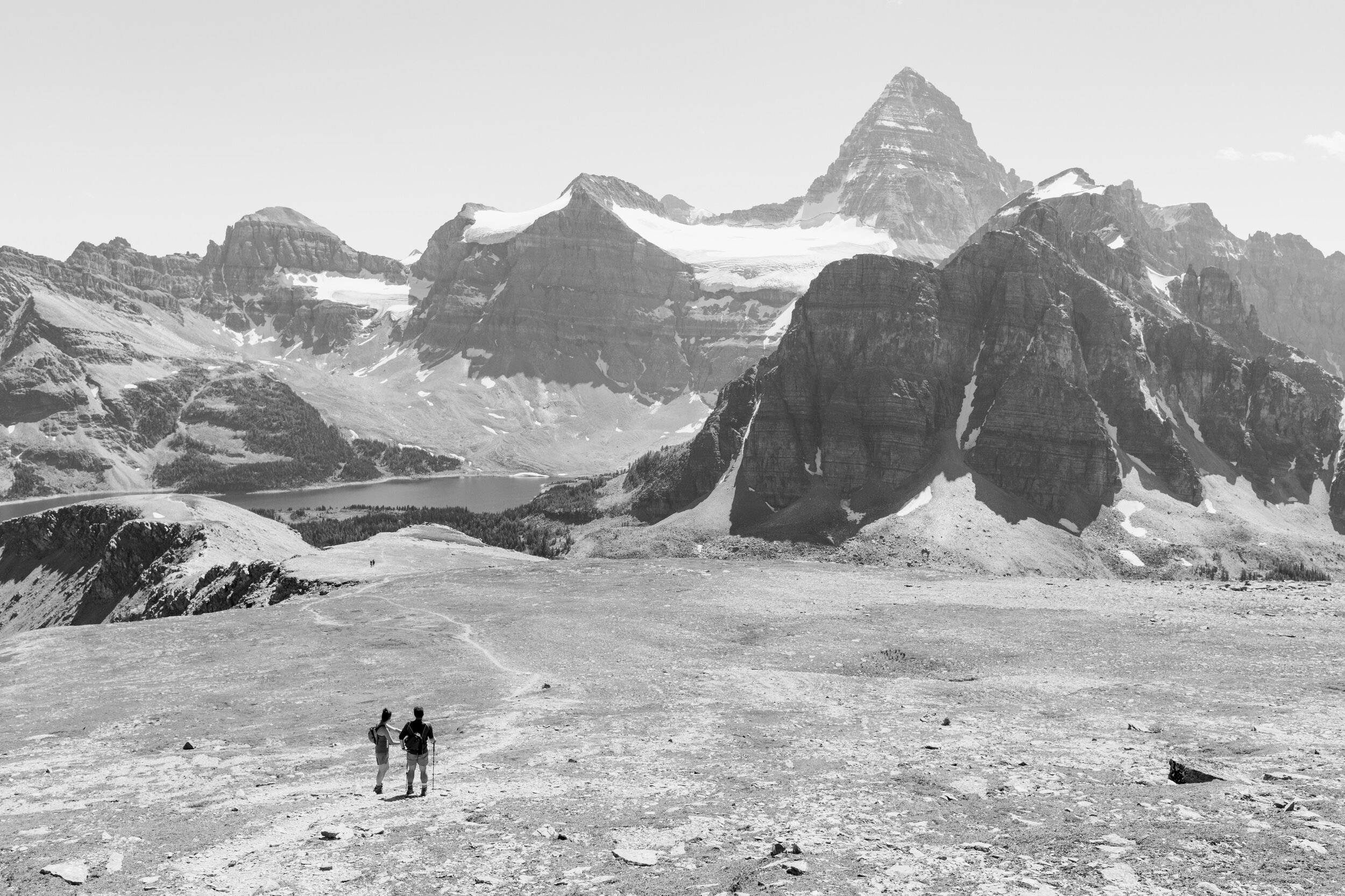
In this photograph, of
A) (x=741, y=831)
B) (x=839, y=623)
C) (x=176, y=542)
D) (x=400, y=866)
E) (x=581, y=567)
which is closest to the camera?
(x=400, y=866)

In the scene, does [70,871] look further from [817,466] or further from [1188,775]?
[817,466]

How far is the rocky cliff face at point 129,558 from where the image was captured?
110500 mm

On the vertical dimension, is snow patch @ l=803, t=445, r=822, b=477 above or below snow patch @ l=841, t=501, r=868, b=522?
above

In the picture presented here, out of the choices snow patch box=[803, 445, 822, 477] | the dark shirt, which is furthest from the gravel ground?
snow patch box=[803, 445, 822, 477]

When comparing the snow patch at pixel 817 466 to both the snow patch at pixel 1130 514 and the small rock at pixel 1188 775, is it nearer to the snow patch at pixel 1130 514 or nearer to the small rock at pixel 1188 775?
the snow patch at pixel 1130 514

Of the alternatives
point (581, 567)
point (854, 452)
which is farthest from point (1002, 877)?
point (854, 452)

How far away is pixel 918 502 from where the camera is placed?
166 m

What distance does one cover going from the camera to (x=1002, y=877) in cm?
2197

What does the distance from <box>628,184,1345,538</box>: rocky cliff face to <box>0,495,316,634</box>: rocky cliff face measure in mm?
74772

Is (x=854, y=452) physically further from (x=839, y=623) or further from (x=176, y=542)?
(x=839, y=623)

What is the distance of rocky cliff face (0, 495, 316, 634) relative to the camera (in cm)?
11050

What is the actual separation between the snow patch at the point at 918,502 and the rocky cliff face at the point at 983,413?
603mm

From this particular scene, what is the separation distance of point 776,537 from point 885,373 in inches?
1345

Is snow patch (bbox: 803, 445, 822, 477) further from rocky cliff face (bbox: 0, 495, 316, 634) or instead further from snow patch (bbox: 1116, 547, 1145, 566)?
rocky cliff face (bbox: 0, 495, 316, 634)
